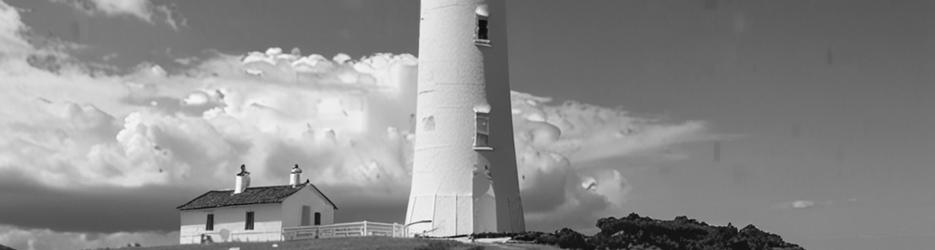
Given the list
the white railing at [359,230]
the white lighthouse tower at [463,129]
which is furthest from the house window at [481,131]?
the white railing at [359,230]

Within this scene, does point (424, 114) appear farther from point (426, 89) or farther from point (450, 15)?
point (450, 15)

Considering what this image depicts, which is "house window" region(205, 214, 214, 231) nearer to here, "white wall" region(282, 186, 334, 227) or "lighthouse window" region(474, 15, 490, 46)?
"white wall" region(282, 186, 334, 227)

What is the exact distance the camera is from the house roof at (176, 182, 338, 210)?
43.3m

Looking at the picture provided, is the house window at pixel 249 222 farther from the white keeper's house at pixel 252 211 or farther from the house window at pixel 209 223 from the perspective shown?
the house window at pixel 209 223

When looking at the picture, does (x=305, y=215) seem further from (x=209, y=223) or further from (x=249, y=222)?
(x=209, y=223)

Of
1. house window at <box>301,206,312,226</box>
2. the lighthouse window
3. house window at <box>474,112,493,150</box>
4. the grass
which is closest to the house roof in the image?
house window at <box>301,206,312,226</box>

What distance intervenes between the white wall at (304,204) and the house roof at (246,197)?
20 cm

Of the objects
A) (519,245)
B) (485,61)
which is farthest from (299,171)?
(519,245)

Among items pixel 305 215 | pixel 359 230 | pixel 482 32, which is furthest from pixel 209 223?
pixel 482 32

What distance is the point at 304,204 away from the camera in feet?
144

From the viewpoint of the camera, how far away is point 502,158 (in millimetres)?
41969

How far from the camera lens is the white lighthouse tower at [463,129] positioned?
135 ft

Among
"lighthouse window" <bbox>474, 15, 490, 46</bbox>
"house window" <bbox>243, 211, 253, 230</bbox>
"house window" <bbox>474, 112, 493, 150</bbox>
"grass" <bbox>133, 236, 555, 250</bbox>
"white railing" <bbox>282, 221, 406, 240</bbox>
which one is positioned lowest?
"grass" <bbox>133, 236, 555, 250</bbox>

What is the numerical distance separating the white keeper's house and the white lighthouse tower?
15.7 feet
